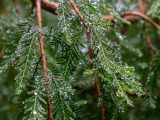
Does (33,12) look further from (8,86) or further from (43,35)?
(8,86)

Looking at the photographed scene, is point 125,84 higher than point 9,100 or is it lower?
higher

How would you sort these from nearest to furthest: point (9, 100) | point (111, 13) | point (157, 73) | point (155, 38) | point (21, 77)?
point (21, 77)
point (157, 73)
point (111, 13)
point (9, 100)
point (155, 38)

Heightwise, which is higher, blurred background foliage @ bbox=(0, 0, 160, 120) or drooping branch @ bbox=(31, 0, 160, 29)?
drooping branch @ bbox=(31, 0, 160, 29)

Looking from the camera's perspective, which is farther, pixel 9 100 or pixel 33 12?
pixel 9 100

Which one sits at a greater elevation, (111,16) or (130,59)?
(111,16)

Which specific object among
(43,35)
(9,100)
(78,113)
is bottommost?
(9,100)

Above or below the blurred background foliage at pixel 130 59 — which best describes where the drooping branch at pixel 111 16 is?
above

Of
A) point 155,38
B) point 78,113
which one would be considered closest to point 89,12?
point 78,113

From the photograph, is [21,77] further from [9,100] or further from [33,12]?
[9,100]

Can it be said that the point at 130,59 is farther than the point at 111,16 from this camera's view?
Yes

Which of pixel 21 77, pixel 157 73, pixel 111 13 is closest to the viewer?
pixel 21 77

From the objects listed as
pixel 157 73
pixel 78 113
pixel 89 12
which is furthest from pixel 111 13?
pixel 78 113
